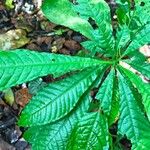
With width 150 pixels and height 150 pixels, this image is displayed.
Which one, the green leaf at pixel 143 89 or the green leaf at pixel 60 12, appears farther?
the green leaf at pixel 60 12

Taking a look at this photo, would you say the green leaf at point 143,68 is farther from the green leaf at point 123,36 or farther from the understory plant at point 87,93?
the green leaf at point 123,36

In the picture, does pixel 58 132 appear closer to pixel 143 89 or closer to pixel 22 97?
pixel 143 89

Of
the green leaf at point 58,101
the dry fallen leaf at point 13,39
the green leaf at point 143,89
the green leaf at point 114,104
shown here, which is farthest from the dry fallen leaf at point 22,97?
the green leaf at point 143,89

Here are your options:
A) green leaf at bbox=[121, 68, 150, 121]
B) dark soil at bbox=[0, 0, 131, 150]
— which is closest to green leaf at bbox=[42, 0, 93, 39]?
dark soil at bbox=[0, 0, 131, 150]

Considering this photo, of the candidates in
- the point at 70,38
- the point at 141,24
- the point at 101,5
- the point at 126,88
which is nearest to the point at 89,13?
the point at 101,5

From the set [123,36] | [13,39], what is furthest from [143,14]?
[13,39]

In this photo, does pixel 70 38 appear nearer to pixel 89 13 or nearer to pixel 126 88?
pixel 89 13
